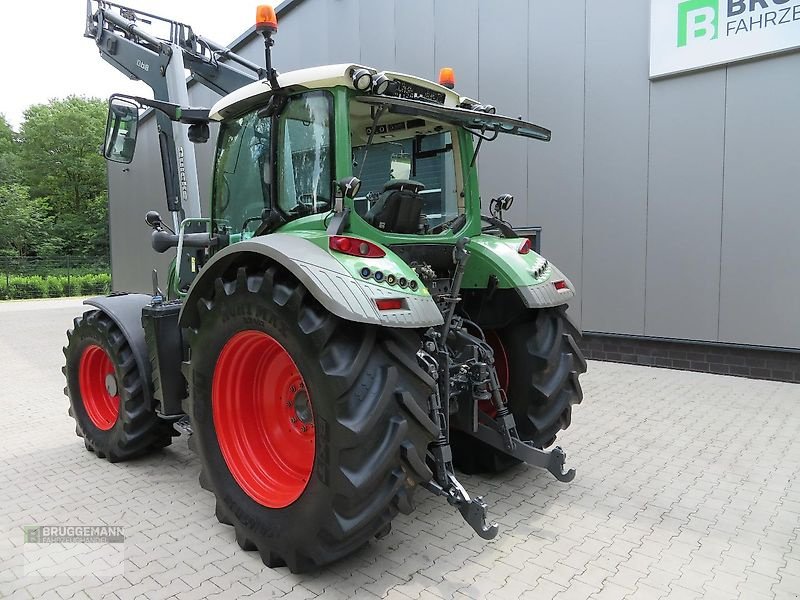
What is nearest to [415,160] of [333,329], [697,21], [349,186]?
[349,186]

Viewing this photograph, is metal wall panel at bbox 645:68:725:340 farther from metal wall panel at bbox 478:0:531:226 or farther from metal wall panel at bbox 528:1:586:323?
metal wall panel at bbox 478:0:531:226

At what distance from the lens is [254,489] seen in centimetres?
295

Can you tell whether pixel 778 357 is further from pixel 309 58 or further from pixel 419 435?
pixel 309 58

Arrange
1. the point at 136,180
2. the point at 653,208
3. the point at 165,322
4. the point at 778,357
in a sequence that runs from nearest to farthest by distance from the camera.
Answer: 1. the point at 165,322
2. the point at 778,357
3. the point at 653,208
4. the point at 136,180

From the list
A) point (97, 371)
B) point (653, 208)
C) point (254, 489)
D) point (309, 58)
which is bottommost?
point (254, 489)

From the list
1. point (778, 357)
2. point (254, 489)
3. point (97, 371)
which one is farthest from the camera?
point (778, 357)

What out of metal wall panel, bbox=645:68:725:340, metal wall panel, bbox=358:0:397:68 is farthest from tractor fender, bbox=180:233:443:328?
metal wall panel, bbox=358:0:397:68

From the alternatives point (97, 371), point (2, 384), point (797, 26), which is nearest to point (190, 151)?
point (97, 371)

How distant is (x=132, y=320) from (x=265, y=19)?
2.34m

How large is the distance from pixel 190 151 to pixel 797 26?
633cm

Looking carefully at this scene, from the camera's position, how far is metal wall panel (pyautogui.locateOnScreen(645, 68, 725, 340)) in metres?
6.48

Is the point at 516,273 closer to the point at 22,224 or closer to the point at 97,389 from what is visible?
the point at 97,389

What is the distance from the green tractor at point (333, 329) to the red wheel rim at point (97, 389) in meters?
0.01

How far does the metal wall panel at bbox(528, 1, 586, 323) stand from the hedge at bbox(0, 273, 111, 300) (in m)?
21.2
